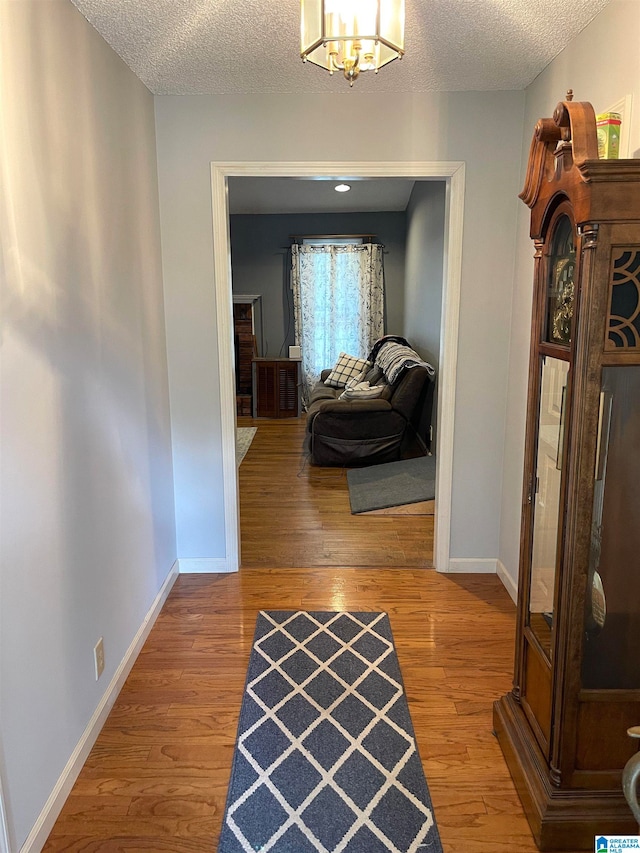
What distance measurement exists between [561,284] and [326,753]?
1.67 meters

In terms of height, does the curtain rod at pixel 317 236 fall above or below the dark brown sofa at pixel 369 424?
above

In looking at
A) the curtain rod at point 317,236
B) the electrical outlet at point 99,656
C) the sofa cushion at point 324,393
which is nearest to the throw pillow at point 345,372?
the sofa cushion at point 324,393

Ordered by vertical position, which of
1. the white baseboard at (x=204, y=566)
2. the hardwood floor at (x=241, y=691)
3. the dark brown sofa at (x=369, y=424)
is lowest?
the hardwood floor at (x=241, y=691)

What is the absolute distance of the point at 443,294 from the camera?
3.11m

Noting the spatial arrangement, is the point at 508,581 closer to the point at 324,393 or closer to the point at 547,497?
the point at 547,497

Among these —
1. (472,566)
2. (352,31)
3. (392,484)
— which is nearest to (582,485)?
(352,31)

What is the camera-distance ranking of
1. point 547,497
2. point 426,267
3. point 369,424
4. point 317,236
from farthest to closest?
point 317,236, point 426,267, point 369,424, point 547,497

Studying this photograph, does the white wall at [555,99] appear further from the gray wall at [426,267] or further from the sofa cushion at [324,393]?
the sofa cushion at [324,393]

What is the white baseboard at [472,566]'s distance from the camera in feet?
11.0

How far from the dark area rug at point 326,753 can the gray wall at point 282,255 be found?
5803 millimetres

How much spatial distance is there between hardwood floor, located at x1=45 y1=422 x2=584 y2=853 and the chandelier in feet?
6.82

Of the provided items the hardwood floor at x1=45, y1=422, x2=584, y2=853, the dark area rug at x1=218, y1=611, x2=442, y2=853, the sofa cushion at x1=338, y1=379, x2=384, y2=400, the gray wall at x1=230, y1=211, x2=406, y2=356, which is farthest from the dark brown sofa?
the gray wall at x1=230, y1=211, x2=406, y2=356

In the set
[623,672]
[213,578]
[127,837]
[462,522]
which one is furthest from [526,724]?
[213,578]

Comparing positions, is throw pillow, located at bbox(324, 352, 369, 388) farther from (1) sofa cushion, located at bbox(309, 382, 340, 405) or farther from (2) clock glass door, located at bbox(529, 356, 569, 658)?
(2) clock glass door, located at bbox(529, 356, 569, 658)
